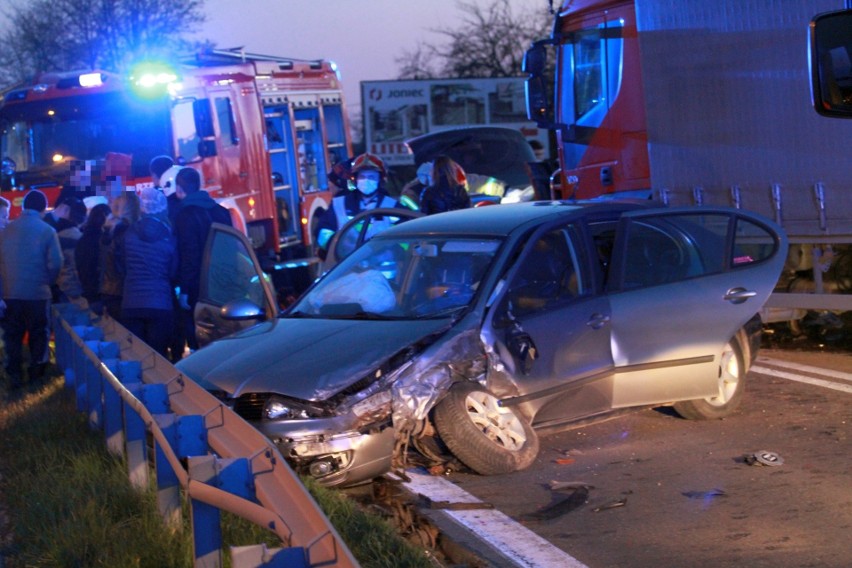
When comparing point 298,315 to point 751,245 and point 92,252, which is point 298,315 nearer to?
point 751,245

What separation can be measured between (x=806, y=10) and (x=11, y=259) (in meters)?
7.17

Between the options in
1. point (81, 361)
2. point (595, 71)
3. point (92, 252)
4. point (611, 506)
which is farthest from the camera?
point (595, 71)

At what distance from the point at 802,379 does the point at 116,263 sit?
5.47 m

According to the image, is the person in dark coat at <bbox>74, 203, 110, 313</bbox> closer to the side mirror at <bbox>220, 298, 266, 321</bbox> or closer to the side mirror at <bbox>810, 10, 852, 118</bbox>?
the side mirror at <bbox>220, 298, 266, 321</bbox>

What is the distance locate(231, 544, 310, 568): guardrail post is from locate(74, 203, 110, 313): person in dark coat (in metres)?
7.98

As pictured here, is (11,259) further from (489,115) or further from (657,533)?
(489,115)

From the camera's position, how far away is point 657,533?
20.3 ft

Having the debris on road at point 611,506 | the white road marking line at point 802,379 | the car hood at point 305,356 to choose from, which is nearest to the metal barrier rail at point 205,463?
the car hood at point 305,356

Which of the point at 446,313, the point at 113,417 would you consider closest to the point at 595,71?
the point at 446,313

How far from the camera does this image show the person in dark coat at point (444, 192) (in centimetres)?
1166

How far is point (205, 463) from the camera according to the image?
4.43 m

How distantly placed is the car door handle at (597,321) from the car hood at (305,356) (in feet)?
3.14

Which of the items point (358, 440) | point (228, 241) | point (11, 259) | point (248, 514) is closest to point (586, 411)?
point (358, 440)

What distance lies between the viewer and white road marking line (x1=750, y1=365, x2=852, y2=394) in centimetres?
953
